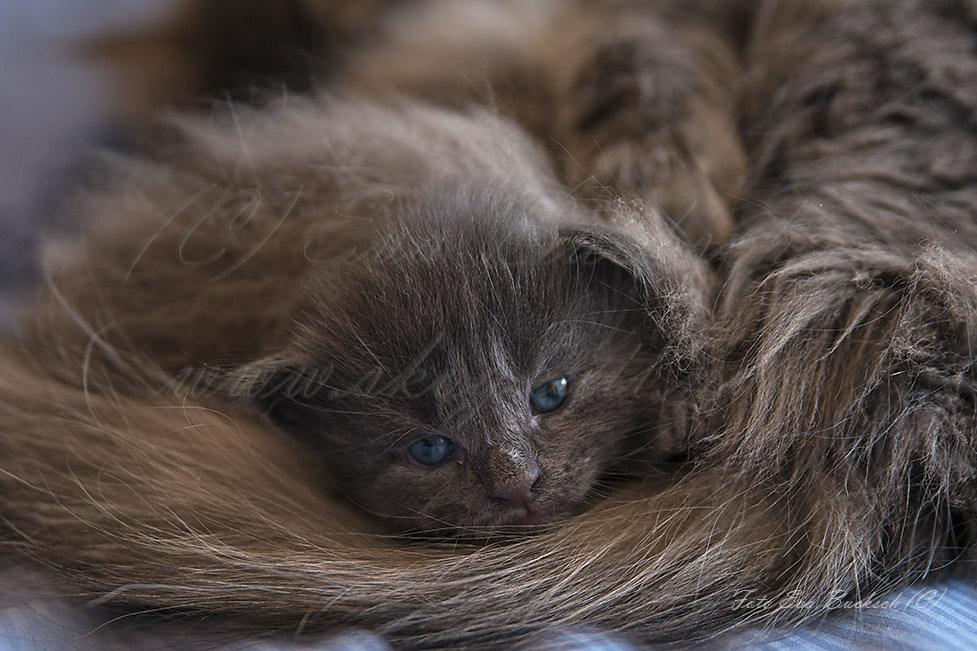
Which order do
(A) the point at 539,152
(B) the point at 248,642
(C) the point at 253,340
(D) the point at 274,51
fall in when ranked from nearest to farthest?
(B) the point at 248,642, (C) the point at 253,340, (A) the point at 539,152, (D) the point at 274,51

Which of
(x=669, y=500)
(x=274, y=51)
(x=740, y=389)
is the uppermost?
(x=274, y=51)

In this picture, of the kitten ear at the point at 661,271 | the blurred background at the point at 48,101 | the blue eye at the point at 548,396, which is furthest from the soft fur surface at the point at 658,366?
the blurred background at the point at 48,101

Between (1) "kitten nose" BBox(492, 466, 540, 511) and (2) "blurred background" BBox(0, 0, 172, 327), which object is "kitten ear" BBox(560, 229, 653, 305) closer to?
(1) "kitten nose" BBox(492, 466, 540, 511)

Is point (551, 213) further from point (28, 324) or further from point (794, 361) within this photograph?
point (28, 324)

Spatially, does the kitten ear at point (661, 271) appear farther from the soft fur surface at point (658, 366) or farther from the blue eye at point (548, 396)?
the blue eye at point (548, 396)

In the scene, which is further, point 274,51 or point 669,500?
point 274,51

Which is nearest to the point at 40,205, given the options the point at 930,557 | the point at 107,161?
the point at 107,161

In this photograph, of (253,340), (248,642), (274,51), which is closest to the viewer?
(248,642)

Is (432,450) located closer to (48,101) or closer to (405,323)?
(405,323)
